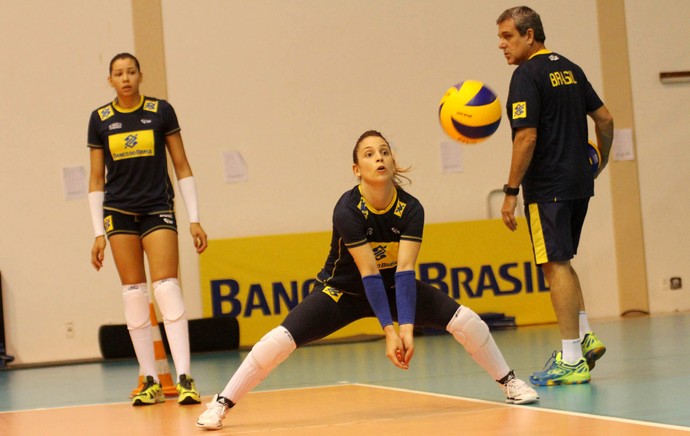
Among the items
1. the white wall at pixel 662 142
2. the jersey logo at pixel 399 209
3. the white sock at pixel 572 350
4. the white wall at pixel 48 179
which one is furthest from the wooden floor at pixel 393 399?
the white wall at pixel 662 142

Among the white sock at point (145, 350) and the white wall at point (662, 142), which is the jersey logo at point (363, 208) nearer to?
the white sock at point (145, 350)

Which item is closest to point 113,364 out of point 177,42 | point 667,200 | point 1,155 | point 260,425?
point 1,155

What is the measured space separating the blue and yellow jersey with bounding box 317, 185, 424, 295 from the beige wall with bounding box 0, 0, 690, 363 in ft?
17.4

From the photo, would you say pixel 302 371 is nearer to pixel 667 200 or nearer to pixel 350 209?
pixel 350 209

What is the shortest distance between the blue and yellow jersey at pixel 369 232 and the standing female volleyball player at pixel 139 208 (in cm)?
125

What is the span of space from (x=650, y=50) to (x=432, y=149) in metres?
2.44

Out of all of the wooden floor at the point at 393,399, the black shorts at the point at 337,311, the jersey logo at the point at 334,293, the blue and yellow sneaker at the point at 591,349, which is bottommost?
the wooden floor at the point at 393,399

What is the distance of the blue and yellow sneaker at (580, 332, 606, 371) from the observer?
5074 mm

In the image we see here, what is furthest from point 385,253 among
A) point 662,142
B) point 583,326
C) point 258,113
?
point 662,142

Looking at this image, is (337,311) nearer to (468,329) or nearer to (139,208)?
(468,329)

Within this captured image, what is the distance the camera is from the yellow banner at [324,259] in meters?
9.28

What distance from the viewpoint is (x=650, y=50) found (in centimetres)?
1038

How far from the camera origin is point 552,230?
499 cm

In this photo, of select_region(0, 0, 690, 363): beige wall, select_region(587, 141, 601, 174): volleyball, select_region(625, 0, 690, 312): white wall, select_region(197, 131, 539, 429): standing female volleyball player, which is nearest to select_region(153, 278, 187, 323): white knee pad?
select_region(197, 131, 539, 429): standing female volleyball player
